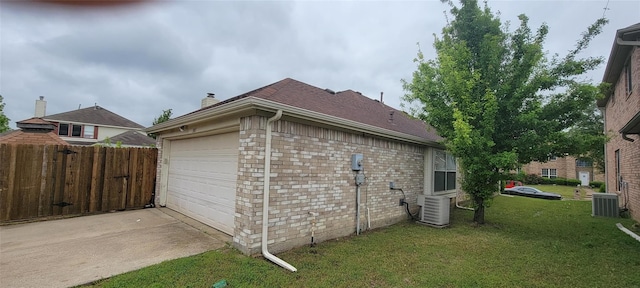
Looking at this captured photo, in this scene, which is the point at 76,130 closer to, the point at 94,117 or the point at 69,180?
the point at 94,117

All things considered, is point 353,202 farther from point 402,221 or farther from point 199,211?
point 199,211

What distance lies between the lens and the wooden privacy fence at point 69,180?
6047 millimetres

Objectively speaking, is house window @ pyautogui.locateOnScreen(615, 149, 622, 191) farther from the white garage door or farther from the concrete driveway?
the concrete driveway

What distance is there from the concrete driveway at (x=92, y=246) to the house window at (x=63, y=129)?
24.7 meters

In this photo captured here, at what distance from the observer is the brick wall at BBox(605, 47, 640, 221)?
→ 7.04 metres

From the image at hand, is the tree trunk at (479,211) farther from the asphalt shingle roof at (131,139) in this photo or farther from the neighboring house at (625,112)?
the asphalt shingle roof at (131,139)

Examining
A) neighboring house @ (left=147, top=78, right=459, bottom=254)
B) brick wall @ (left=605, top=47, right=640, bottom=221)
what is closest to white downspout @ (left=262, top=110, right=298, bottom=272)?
neighboring house @ (left=147, top=78, right=459, bottom=254)

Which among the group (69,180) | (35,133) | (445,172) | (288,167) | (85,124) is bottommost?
(69,180)

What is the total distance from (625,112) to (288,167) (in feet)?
33.7

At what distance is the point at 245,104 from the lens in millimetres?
4082

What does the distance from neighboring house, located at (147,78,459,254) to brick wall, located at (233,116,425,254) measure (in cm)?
2

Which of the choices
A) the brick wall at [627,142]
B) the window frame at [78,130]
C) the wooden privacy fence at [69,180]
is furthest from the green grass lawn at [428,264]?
the window frame at [78,130]

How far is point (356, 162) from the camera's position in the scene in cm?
584

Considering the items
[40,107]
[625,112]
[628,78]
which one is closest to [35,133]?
[628,78]
